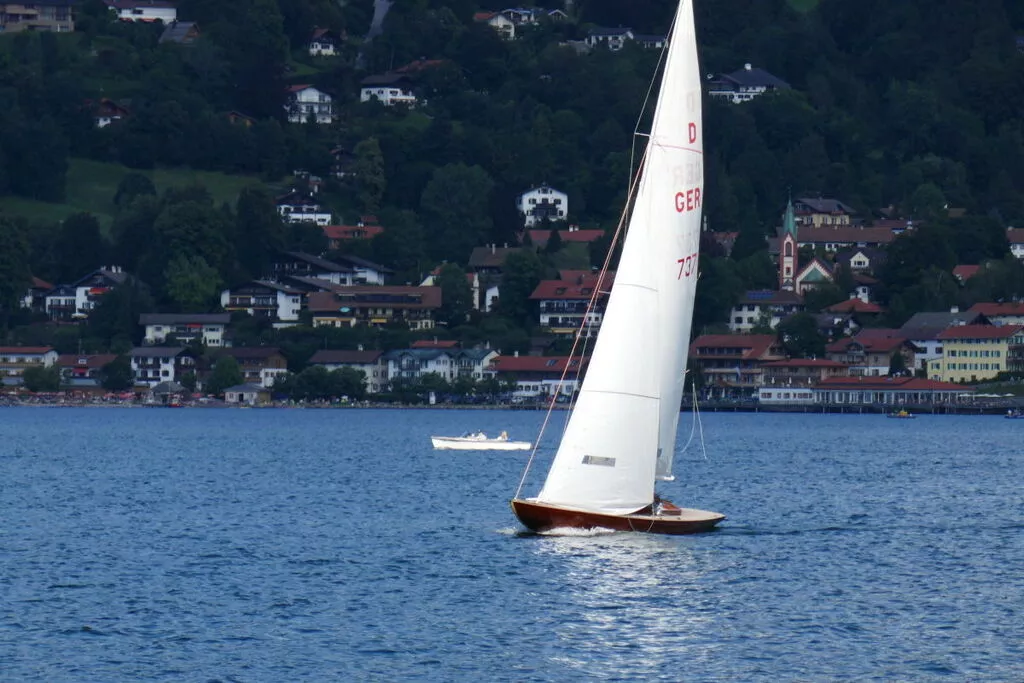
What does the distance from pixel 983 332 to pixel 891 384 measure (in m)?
7.94

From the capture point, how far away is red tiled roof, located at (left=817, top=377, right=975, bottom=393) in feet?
473

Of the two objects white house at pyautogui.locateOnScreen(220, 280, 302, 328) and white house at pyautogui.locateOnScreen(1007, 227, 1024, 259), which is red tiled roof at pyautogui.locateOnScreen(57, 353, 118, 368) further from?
white house at pyautogui.locateOnScreen(1007, 227, 1024, 259)

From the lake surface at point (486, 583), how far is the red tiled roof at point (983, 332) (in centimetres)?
8569

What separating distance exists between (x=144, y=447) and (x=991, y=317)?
82.2 metres

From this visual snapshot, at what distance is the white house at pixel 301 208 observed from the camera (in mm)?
188750

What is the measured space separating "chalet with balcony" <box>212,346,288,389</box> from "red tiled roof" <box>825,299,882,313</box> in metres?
42.1

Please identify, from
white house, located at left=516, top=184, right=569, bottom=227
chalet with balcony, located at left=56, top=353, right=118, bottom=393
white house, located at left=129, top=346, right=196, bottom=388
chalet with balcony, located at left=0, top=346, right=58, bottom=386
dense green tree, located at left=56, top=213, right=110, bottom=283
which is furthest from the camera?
white house, located at left=516, top=184, right=569, bottom=227

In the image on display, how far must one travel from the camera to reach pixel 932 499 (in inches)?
2101

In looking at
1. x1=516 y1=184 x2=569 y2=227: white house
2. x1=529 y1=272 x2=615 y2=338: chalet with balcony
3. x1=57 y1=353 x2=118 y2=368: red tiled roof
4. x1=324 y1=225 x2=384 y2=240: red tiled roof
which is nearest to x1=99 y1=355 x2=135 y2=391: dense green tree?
x1=57 y1=353 x2=118 y2=368: red tiled roof

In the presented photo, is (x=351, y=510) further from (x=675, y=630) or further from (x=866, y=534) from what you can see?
(x=675, y=630)

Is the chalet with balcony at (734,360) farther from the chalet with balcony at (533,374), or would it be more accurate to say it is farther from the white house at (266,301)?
the white house at (266,301)

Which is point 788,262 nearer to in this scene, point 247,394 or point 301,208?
point 301,208

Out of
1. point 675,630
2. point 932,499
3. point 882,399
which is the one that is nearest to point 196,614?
point 675,630

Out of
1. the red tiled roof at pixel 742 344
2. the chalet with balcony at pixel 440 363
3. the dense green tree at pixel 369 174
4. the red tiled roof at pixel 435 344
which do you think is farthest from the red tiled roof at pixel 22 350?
the red tiled roof at pixel 742 344
